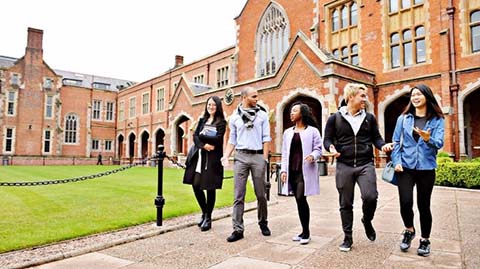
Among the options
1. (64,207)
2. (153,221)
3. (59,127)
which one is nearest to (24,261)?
(153,221)

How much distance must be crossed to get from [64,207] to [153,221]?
7.72 feet

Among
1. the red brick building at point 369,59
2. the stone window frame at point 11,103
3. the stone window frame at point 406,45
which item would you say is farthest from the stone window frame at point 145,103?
the stone window frame at point 406,45

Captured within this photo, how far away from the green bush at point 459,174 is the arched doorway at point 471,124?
681 centimetres

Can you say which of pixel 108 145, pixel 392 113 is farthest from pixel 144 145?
pixel 392 113

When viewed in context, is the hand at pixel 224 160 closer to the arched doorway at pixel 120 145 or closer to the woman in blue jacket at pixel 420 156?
the woman in blue jacket at pixel 420 156

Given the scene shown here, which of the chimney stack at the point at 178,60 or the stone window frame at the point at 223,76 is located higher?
the chimney stack at the point at 178,60

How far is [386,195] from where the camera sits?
8.65 metres

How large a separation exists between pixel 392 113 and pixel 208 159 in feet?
54.2

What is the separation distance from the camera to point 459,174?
10.3 m

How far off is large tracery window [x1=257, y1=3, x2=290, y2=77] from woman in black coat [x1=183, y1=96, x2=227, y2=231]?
64.0 feet

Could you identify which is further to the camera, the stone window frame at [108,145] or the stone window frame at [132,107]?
the stone window frame at [108,145]

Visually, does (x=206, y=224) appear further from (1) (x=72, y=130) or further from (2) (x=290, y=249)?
(1) (x=72, y=130)

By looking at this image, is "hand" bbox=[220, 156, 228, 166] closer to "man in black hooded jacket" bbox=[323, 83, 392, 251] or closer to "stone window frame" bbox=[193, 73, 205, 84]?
"man in black hooded jacket" bbox=[323, 83, 392, 251]

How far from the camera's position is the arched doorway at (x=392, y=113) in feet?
60.9
